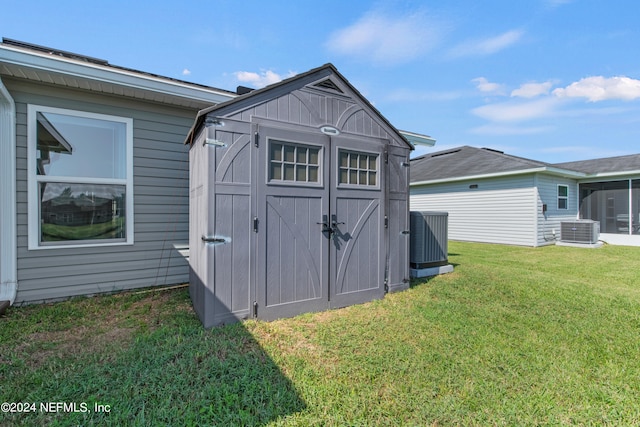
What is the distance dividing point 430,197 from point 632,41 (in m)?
7.30

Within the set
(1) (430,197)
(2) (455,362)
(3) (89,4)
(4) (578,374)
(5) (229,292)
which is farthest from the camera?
(1) (430,197)

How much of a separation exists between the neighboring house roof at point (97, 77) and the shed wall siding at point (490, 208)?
1006 cm

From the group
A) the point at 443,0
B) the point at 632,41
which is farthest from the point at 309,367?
the point at 632,41

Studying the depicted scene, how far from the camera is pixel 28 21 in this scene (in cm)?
431

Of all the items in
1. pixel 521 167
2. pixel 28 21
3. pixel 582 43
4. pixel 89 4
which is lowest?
pixel 521 167

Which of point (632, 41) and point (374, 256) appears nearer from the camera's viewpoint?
point (374, 256)

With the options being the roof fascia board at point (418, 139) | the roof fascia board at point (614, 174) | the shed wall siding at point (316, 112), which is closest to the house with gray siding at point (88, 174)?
the shed wall siding at point (316, 112)

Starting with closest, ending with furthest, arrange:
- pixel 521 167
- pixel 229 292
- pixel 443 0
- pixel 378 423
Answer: pixel 378 423 → pixel 229 292 → pixel 443 0 → pixel 521 167

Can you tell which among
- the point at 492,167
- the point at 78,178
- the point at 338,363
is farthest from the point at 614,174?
the point at 78,178

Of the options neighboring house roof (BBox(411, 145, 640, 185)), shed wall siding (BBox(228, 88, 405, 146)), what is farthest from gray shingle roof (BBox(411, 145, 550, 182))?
shed wall siding (BBox(228, 88, 405, 146))

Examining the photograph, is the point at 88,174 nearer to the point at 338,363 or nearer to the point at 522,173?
the point at 338,363

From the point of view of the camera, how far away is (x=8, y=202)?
3.48 metres

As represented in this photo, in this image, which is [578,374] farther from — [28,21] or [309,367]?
[28,21]

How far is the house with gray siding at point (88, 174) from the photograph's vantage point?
138 inches
